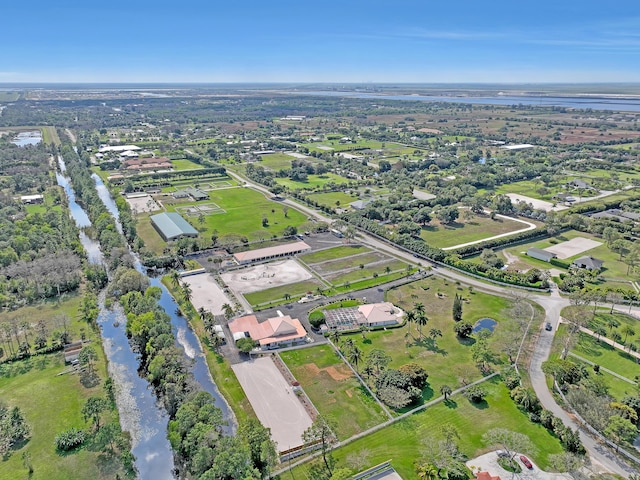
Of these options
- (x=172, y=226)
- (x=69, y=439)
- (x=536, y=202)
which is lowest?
(x=69, y=439)

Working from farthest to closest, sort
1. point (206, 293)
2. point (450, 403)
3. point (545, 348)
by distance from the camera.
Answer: point (206, 293)
point (545, 348)
point (450, 403)

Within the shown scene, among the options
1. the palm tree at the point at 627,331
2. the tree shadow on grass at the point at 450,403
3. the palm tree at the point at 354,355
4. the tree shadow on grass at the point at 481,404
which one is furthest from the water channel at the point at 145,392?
the palm tree at the point at 627,331

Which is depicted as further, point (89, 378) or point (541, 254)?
point (541, 254)

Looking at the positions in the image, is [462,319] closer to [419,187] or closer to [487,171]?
[419,187]

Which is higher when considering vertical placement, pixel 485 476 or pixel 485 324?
pixel 485 476

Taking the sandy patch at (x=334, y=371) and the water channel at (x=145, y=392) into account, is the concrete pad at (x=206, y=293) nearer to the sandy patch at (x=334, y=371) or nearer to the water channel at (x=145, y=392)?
the water channel at (x=145, y=392)

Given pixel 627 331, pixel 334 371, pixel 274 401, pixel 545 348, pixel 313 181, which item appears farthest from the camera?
pixel 313 181

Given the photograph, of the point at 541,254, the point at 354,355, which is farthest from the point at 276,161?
the point at 354,355

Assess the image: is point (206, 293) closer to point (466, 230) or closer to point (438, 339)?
point (438, 339)
